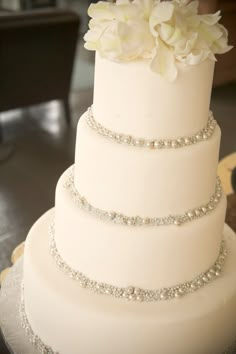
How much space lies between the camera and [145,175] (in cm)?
117

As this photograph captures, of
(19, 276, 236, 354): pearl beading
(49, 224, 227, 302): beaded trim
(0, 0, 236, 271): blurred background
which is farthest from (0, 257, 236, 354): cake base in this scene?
(0, 0, 236, 271): blurred background

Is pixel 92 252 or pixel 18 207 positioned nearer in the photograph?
pixel 92 252

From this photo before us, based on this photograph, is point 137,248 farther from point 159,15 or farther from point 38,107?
point 38,107

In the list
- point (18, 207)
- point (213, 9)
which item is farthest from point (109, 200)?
point (213, 9)

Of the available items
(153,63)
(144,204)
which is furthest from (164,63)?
(144,204)

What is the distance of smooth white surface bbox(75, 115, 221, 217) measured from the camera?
3.82ft

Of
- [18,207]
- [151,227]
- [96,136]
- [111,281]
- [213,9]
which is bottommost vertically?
[18,207]

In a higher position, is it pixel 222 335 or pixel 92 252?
pixel 92 252

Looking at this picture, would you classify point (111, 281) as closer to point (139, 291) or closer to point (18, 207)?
point (139, 291)

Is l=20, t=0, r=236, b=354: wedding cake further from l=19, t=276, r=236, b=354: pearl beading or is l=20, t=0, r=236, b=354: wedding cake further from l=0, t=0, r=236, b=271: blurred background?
l=0, t=0, r=236, b=271: blurred background

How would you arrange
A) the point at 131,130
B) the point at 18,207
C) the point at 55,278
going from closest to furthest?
the point at 131,130, the point at 55,278, the point at 18,207

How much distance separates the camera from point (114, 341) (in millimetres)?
1224

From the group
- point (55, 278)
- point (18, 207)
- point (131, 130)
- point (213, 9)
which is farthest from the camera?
point (213, 9)

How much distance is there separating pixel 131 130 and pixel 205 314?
474mm
